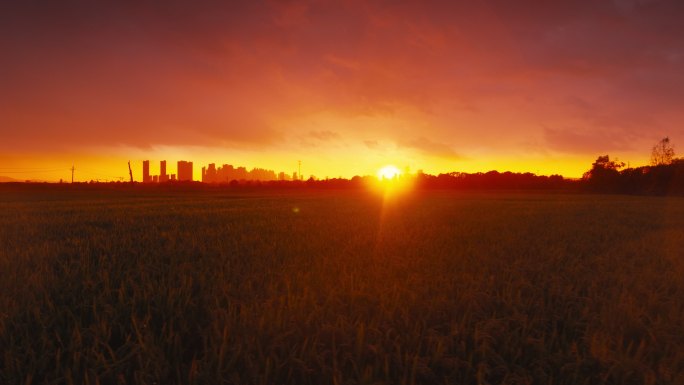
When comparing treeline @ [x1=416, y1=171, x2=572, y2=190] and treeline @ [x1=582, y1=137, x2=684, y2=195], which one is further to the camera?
treeline @ [x1=416, y1=171, x2=572, y2=190]

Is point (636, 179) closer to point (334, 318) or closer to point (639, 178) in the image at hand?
point (639, 178)

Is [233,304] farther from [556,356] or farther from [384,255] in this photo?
[384,255]

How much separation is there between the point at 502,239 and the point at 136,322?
7469mm

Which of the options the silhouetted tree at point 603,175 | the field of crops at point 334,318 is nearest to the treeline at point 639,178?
the silhouetted tree at point 603,175

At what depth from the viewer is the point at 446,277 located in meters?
4.20

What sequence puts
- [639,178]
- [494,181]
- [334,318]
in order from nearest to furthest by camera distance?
[334,318] → [639,178] → [494,181]

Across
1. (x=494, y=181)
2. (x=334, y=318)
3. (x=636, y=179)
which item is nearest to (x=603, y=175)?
(x=636, y=179)

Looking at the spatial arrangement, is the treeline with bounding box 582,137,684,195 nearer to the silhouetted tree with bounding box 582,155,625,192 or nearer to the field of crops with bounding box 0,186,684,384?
the silhouetted tree with bounding box 582,155,625,192

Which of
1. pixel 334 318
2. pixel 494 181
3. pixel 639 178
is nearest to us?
pixel 334 318

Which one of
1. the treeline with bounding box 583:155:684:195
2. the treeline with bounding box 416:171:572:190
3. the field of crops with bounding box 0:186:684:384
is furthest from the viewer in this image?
the treeline with bounding box 416:171:572:190

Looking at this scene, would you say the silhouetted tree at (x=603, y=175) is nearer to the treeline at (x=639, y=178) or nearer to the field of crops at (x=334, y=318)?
the treeline at (x=639, y=178)

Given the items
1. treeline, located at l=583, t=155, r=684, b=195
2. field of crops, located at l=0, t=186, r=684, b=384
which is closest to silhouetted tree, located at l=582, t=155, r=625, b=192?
treeline, located at l=583, t=155, r=684, b=195

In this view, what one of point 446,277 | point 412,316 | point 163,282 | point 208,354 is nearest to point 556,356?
point 412,316

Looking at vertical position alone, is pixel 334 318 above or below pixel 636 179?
below
